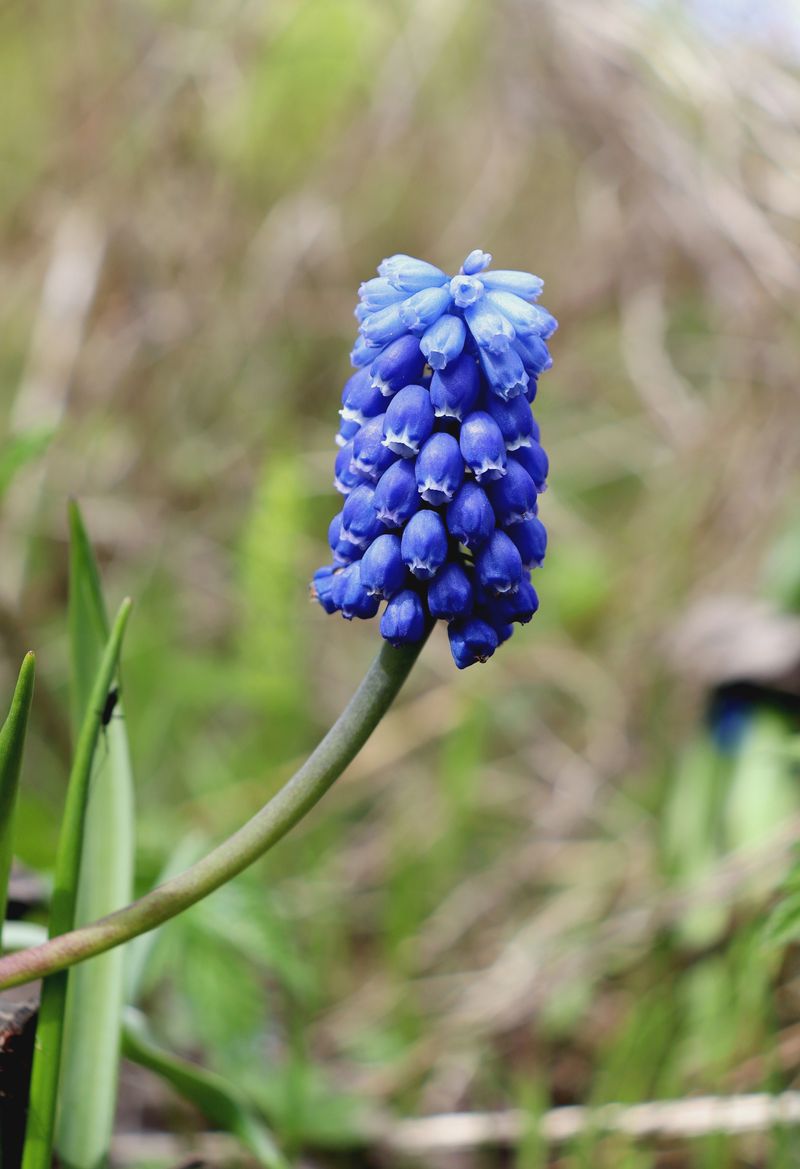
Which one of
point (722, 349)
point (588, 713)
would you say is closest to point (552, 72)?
point (722, 349)

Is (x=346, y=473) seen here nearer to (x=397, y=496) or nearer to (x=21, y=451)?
(x=397, y=496)

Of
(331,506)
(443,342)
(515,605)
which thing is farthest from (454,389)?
(331,506)

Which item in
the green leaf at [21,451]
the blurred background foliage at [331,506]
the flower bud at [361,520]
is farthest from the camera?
the blurred background foliage at [331,506]

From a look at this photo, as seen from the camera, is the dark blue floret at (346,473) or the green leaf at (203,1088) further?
the green leaf at (203,1088)

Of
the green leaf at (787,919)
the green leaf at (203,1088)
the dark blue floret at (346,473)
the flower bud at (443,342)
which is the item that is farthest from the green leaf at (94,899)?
the green leaf at (787,919)

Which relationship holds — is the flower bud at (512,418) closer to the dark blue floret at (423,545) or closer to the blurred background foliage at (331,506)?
the dark blue floret at (423,545)
